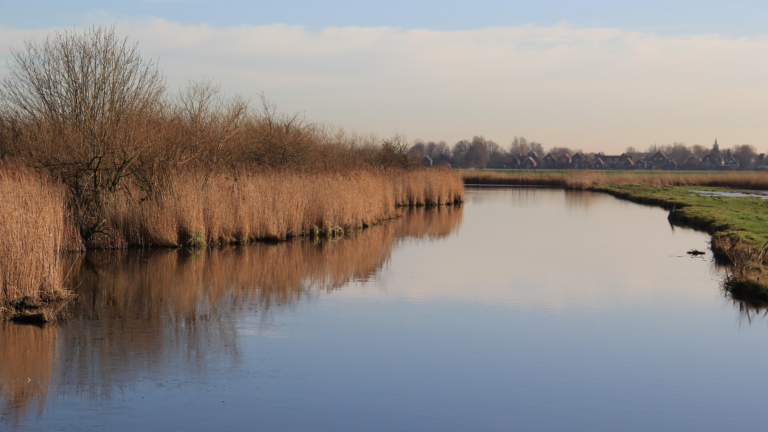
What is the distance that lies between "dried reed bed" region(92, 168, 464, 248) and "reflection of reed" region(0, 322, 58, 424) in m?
7.71

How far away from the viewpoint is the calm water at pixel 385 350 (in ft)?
18.4

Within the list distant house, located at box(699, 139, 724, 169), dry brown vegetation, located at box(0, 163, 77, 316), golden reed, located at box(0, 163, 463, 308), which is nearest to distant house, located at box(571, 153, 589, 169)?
distant house, located at box(699, 139, 724, 169)

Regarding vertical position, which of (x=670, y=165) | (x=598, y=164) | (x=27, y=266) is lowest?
(x=27, y=266)

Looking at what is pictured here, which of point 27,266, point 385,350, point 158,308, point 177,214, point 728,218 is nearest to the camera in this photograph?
point 385,350

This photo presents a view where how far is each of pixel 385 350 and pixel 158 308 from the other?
3.57 metres

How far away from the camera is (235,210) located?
56.1 feet

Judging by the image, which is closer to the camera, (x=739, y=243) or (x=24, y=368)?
(x=24, y=368)

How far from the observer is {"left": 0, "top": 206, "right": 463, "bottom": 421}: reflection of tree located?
641 cm

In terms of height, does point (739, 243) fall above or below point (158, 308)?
above

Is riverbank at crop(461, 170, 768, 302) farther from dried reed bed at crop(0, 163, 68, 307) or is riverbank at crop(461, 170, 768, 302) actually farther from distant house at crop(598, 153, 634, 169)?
distant house at crop(598, 153, 634, 169)

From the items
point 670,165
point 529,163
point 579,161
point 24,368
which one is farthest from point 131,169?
point 670,165

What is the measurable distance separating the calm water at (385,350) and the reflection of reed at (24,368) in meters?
0.02

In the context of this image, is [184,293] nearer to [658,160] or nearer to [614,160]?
[658,160]

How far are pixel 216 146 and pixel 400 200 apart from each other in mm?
13683
